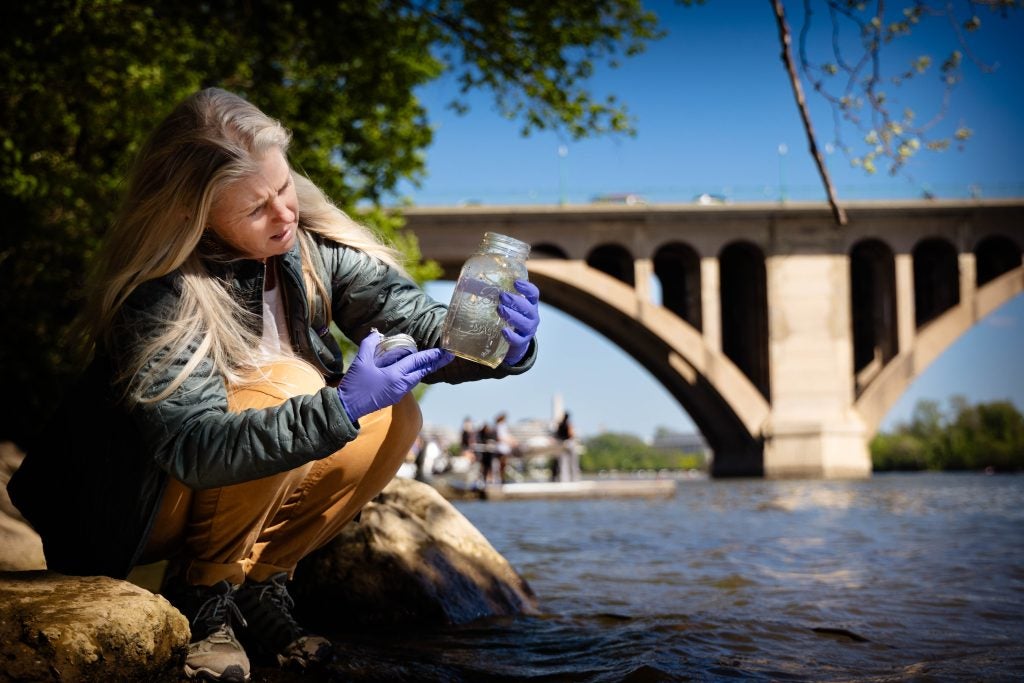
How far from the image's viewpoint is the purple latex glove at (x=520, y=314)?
6.66 feet

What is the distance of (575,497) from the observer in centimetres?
1454

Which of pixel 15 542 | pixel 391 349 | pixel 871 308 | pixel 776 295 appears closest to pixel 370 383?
pixel 391 349

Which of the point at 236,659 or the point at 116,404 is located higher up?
the point at 116,404

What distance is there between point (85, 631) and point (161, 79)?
25.6 ft

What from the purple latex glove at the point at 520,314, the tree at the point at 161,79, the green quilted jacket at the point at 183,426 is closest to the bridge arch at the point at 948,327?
the tree at the point at 161,79

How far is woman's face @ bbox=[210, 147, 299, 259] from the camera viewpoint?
198cm

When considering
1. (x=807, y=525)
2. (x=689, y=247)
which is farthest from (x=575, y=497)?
(x=689, y=247)

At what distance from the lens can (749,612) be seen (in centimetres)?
328

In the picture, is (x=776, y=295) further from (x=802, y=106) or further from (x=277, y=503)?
(x=277, y=503)

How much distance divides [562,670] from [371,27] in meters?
8.21

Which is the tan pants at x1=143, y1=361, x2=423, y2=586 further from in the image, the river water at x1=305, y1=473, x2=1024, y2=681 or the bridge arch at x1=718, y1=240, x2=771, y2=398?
the bridge arch at x1=718, y1=240, x2=771, y2=398

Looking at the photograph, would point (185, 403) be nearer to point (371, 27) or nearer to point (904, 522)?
point (904, 522)

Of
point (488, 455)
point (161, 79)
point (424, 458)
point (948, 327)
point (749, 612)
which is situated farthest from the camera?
point (948, 327)

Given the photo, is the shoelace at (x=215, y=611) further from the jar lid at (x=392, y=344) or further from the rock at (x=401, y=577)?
the rock at (x=401, y=577)
